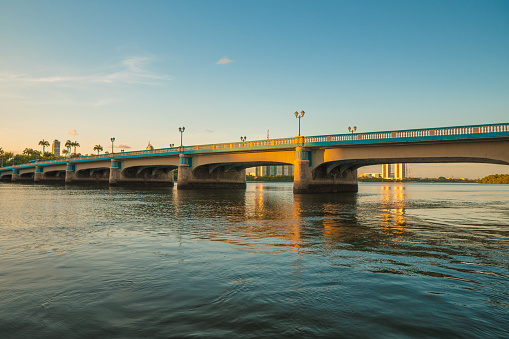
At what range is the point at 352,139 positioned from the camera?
46062 mm

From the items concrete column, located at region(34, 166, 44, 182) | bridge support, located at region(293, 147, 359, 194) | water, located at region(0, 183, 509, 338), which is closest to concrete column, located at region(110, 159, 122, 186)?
concrete column, located at region(34, 166, 44, 182)

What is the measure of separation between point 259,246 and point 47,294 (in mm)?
6228

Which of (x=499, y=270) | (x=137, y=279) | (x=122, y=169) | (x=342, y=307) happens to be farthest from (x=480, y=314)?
(x=122, y=169)

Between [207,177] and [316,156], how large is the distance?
95.8 feet

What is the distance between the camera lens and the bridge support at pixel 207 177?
67.4m

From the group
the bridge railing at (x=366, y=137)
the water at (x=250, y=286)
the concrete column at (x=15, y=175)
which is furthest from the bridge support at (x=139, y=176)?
the water at (x=250, y=286)

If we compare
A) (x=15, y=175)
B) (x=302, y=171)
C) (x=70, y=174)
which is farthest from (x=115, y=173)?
(x=15, y=175)

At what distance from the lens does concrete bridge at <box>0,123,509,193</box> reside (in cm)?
3806

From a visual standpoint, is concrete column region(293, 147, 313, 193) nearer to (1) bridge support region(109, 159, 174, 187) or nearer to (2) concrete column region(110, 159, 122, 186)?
(1) bridge support region(109, 159, 174, 187)

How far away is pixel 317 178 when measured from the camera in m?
53.5

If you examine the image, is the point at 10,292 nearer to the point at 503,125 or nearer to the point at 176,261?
the point at 176,261

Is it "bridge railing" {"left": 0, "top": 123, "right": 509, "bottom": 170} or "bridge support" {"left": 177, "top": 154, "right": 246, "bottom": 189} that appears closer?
"bridge railing" {"left": 0, "top": 123, "right": 509, "bottom": 170}

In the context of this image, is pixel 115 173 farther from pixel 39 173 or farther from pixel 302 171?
pixel 302 171

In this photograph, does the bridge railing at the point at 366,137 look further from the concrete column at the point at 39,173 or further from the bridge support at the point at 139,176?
the concrete column at the point at 39,173
